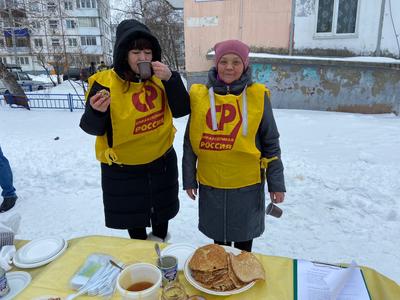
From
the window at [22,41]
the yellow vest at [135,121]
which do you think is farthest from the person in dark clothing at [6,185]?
the window at [22,41]

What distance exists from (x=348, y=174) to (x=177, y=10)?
22.0 metres

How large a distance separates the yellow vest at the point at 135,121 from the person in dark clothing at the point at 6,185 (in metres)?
2.46

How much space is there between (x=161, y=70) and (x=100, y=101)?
0.39m

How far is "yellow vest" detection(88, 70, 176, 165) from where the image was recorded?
1828 mm

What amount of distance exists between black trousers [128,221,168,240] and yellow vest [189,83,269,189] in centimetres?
62

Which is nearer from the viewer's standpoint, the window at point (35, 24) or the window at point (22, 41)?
the window at point (35, 24)

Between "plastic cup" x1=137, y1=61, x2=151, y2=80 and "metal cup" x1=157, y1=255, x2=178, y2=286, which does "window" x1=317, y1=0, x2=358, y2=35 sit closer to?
"plastic cup" x1=137, y1=61, x2=151, y2=80

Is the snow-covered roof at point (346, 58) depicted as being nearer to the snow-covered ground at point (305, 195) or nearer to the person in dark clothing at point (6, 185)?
the snow-covered ground at point (305, 195)

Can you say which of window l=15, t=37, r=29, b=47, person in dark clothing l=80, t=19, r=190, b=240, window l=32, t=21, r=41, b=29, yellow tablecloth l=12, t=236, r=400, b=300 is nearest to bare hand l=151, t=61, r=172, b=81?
person in dark clothing l=80, t=19, r=190, b=240

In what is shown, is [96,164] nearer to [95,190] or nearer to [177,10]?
[95,190]

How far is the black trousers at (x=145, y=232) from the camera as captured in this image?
2306 millimetres

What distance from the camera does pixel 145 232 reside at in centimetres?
235

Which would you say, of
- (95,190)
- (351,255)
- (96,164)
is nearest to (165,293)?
(351,255)

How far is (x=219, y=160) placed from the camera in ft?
6.36
